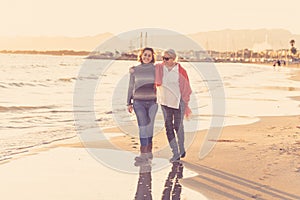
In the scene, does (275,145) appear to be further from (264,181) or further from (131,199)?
(131,199)

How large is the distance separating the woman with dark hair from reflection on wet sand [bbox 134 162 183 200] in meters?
0.61

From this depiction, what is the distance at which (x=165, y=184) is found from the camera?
6.43 metres

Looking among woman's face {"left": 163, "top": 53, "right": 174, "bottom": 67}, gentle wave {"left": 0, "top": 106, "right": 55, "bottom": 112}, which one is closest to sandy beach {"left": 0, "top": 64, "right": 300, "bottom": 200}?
woman's face {"left": 163, "top": 53, "right": 174, "bottom": 67}

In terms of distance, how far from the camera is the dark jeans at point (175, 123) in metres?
7.88

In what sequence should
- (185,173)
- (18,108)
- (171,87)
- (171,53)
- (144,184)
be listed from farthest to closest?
(18,108), (171,87), (171,53), (185,173), (144,184)

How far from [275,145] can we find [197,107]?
8.83m

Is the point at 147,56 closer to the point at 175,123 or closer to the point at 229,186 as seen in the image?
the point at 175,123

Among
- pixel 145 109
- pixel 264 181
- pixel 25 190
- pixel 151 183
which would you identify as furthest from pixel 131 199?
pixel 145 109

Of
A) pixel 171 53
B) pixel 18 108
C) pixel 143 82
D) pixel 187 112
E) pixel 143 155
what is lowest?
pixel 18 108

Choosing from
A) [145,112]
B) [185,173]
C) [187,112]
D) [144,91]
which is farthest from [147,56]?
[185,173]

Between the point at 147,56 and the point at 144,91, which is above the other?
the point at 147,56

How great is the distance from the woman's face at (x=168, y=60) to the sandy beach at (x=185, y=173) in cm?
154

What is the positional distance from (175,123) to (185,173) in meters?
1.10

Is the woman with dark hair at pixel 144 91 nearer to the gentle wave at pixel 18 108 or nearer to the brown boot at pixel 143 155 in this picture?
the brown boot at pixel 143 155
